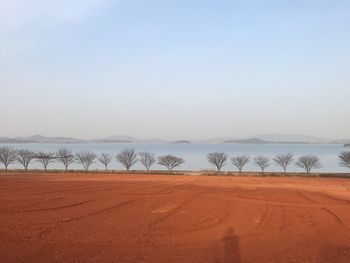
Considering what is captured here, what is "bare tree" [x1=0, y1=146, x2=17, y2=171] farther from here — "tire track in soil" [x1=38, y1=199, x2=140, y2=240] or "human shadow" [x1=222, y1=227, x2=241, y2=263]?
"human shadow" [x1=222, y1=227, x2=241, y2=263]

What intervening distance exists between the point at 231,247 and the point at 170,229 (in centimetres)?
311

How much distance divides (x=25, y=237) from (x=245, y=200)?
13.8m

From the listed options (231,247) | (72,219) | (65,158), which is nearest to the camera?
(231,247)

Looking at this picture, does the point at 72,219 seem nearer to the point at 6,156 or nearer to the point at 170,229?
the point at 170,229

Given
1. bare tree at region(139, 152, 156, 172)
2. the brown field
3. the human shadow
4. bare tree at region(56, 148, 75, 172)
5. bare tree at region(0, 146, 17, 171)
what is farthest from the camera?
bare tree at region(139, 152, 156, 172)

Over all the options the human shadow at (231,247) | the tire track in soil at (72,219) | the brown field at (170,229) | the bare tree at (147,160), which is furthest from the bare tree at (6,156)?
the human shadow at (231,247)

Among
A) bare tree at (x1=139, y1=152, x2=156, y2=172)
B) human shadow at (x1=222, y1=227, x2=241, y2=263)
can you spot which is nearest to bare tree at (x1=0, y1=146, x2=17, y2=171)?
bare tree at (x1=139, y1=152, x2=156, y2=172)

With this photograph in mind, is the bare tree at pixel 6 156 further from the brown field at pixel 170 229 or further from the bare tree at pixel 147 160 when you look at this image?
the brown field at pixel 170 229

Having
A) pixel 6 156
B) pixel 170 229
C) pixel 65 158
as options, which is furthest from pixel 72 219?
pixel 6 156

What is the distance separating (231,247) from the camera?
12867mm

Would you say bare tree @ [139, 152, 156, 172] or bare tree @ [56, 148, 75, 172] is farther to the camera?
bare tree @ [139, 152, 156, 172]

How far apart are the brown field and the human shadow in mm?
27

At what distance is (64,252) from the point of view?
38.6 feet

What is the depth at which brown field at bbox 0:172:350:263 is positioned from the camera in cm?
1179
